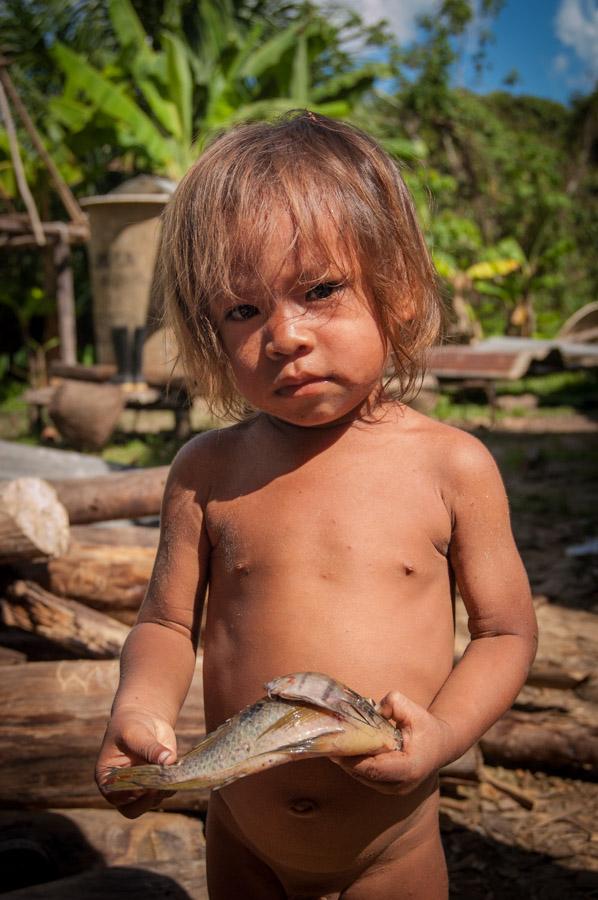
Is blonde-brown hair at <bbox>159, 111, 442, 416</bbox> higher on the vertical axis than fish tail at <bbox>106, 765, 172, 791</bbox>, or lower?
higher

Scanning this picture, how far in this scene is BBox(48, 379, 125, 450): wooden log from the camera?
877cm

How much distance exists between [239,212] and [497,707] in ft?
2.98

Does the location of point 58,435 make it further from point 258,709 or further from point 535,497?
point 258,709

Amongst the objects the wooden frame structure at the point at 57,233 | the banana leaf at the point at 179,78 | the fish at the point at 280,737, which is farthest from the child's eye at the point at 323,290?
the banana leaf at the point at 179,78

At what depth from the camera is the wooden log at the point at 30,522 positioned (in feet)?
9.59

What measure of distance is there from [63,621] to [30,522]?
0.36m

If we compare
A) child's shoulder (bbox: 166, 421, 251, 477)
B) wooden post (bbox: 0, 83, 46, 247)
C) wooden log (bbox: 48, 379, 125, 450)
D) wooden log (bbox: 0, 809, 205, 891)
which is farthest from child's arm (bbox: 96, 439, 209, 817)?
wooden post (bbox: 0, 83, 46, 247)

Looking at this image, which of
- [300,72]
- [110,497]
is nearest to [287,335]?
[110,497]

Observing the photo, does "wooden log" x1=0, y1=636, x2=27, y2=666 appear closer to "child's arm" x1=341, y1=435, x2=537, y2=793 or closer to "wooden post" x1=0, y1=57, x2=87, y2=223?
"child's arm" x1=341, y1=435, x2=537, y2=793

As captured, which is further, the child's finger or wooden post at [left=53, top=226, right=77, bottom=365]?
wooden post at [left=53, top=226, right=77, bottom=365]

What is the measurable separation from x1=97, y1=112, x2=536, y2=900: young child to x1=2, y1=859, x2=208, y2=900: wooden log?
458 millimetres

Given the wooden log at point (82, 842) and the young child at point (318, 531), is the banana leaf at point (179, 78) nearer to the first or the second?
the young child at point (318, 531)

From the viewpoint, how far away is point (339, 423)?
5.06 ft

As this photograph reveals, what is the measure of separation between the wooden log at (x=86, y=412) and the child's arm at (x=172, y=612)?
7.38 metres
